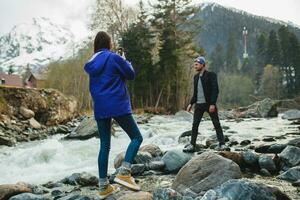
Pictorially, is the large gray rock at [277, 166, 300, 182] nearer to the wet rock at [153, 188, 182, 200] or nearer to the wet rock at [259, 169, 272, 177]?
the wet rock at [259, 169, 272, 177]

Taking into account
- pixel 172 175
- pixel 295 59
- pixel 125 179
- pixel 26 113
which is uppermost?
pixel 295 59

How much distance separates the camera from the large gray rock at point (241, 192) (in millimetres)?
4305

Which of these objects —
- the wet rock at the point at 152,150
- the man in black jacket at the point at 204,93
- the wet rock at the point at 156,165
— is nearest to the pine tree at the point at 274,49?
the man in black jacket at the point at 204,93

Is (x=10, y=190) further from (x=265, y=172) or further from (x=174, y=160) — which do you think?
(x=265, y=172)

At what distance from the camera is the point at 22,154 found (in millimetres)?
11172

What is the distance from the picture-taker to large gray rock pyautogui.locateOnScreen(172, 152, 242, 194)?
5844mm

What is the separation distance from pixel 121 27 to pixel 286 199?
4045 cm

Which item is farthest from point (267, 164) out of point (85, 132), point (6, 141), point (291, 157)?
point (6, 141)

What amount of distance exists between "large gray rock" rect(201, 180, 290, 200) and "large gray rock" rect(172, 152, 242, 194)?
132 centimetres

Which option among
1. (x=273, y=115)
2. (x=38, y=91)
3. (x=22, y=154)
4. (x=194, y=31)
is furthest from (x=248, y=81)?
(x=22, y=154)

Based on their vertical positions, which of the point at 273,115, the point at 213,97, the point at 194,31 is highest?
the point at 194,31

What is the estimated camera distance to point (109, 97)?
5309 mm

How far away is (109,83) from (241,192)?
2149 mm

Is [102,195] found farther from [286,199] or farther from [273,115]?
[273,115]
